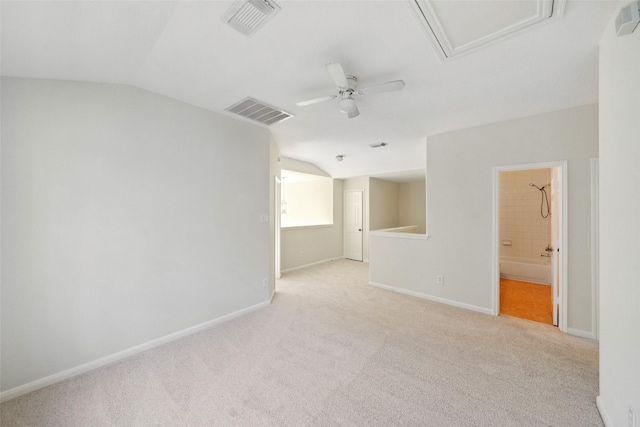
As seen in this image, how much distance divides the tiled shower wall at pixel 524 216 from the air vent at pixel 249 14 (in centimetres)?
585

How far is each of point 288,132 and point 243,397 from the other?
3.16m

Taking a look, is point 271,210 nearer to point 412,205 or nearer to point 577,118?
point 577,118

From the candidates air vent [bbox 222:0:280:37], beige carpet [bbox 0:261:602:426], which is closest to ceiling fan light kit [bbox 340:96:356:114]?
air vent [bbox 222:0:280:37]

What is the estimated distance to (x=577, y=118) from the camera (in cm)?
261

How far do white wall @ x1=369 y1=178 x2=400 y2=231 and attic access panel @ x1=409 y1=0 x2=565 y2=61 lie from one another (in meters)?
4.91

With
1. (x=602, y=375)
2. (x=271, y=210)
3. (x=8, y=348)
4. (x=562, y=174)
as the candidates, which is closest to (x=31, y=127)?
(x=8, y=348)

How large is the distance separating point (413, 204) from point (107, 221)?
7.13 metres

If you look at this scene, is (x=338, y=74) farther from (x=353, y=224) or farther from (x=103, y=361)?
(x=353, y=224)

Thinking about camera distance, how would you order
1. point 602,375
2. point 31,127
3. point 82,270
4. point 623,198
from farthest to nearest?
point 82,270 → point 31,127 → point 602,375 → point 623,198

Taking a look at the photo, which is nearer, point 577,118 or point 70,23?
point 70,23

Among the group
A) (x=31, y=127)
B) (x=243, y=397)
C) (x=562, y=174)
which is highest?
(x=31, y=127)

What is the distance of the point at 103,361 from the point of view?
85.0 inches

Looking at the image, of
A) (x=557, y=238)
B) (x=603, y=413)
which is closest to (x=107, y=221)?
(x=603, y=413)

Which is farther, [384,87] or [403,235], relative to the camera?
[403,235]
